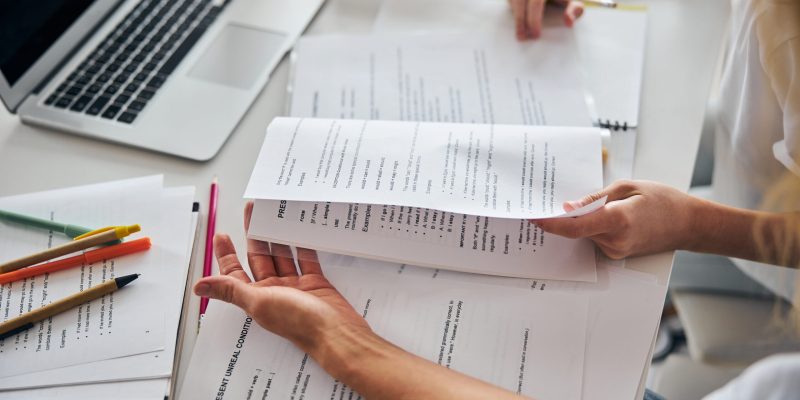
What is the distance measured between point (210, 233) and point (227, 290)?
0.11m

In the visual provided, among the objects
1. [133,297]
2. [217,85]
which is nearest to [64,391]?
[133,297]

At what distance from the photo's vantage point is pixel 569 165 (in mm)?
725

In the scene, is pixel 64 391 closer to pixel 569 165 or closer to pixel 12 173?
pixel 12 173

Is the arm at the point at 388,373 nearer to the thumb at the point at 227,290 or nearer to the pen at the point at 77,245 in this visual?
the thumb at the point at 227,290

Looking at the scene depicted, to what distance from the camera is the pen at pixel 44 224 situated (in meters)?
0.71

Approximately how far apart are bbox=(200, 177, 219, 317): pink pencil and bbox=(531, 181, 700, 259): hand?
337 millimetres

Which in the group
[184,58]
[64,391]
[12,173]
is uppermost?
[184,58]

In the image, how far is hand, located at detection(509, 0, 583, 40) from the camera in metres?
0.93

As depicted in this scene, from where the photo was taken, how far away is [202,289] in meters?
0.63

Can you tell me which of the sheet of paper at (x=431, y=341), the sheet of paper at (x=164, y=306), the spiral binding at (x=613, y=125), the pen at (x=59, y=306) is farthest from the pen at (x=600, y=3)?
the pen at (x=59, y=306)

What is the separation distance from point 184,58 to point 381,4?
30 cm

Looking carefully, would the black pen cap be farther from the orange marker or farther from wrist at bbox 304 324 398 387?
wrist at bbox 304 324 398 387

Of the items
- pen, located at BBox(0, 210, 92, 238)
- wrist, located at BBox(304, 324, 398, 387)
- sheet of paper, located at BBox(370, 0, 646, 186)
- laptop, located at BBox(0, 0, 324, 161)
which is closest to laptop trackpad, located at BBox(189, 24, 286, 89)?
laptop, located at BBox(0, 0, 324, 161)

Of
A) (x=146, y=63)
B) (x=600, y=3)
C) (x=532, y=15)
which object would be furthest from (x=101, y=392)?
(x=600, y=3)
